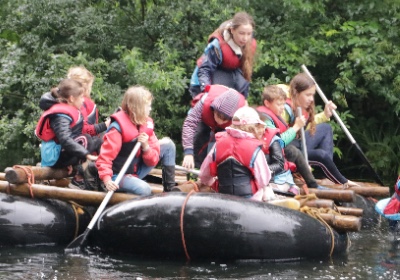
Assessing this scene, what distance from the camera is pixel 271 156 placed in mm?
8758

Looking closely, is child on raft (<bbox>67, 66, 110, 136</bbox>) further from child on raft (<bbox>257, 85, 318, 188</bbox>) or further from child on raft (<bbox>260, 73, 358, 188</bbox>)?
child on raft (<bbox>260, 73, 358, 188</bbox>)

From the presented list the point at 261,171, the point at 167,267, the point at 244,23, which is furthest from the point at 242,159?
the point at 244,23

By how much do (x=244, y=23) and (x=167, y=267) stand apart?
2.92 meters

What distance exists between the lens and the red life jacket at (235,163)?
788cm

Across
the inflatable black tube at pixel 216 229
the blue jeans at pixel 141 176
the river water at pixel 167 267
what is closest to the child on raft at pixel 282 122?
the blue jeans at pixel 141 176

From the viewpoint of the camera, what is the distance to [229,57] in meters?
9.77

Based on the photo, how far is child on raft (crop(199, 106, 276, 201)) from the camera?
311 inches

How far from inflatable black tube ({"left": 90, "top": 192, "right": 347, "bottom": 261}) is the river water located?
0.30 feet

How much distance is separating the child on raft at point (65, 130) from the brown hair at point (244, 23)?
163cm

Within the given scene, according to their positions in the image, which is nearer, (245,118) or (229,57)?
(245,118)

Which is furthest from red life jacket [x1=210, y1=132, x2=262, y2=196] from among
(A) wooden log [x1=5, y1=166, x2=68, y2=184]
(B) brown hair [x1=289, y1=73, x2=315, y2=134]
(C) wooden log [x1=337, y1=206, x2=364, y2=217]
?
(B) brown hair [x1=289, y1=73, x2=315, y2=134]

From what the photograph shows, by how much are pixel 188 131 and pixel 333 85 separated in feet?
13.3

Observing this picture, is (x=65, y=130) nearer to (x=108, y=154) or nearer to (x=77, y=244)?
(x=108, y=154)

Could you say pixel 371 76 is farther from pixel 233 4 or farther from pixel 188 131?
pixel 188 131
